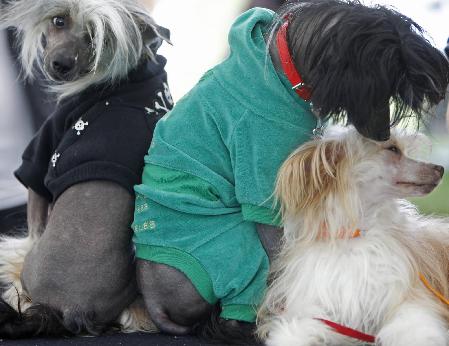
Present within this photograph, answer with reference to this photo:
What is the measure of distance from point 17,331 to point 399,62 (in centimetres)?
119

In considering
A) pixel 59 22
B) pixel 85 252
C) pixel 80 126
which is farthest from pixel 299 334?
pixel 59 22

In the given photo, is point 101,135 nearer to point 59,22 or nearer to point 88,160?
point 88,160

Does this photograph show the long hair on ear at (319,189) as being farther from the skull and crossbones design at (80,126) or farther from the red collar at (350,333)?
the skull and crossbones design at (80,126)

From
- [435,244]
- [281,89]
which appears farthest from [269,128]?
[435,244]

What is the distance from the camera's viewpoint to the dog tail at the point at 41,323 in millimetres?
1863

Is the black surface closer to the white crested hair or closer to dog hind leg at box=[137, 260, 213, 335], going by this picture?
dog hind leg at box=[137, 260, 213, 335]

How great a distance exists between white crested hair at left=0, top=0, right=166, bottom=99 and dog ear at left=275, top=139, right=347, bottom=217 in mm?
575

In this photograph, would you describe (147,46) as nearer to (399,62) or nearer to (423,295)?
(399,62)

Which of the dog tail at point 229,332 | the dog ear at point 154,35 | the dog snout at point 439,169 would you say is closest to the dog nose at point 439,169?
the dog snout at point 439,169

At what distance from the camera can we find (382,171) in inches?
69.6

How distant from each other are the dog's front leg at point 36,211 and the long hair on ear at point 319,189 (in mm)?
817

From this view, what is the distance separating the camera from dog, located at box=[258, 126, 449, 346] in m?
1.71

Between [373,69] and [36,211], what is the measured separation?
1.14 meters

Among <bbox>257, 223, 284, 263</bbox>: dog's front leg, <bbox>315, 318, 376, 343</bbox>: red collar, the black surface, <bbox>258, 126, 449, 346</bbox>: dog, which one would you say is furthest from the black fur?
the black surface
